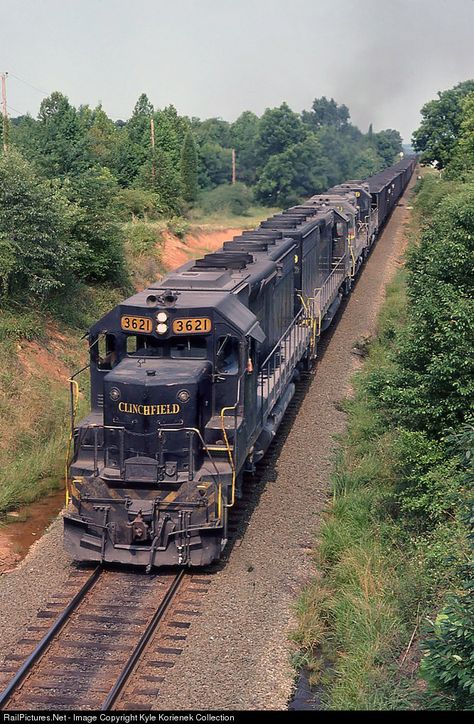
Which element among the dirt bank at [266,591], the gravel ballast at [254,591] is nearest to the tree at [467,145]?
the dirt bank at [266,591]

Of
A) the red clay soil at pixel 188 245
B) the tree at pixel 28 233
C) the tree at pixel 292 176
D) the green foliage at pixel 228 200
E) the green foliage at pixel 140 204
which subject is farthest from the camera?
the tree at pixel 292 176

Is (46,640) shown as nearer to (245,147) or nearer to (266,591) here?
(266,591)

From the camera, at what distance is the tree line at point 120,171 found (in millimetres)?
21016

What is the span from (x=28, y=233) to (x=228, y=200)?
49.6 m

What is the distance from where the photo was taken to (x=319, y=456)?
15117 millimetres

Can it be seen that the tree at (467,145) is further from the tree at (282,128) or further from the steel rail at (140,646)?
the steel rail at (140,646)

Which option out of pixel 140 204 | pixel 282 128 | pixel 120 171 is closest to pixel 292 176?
pixel 282 128

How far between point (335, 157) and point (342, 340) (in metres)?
67.6

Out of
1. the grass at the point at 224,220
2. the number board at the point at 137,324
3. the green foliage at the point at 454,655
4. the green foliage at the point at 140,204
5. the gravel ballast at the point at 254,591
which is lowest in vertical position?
the gravel ballast at the point at 254,591

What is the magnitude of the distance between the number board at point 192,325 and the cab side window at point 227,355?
0.27m

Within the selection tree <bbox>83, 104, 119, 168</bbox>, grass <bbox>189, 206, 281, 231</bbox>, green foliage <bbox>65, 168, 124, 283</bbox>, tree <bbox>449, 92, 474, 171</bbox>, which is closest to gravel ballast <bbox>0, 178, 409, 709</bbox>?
green foliage <bbox>65, 168, 124, 283</bbox>

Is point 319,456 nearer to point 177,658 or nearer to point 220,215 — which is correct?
point 177,658

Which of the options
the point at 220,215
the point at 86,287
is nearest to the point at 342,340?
the point at 86,287

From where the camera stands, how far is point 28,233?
20.8 m
